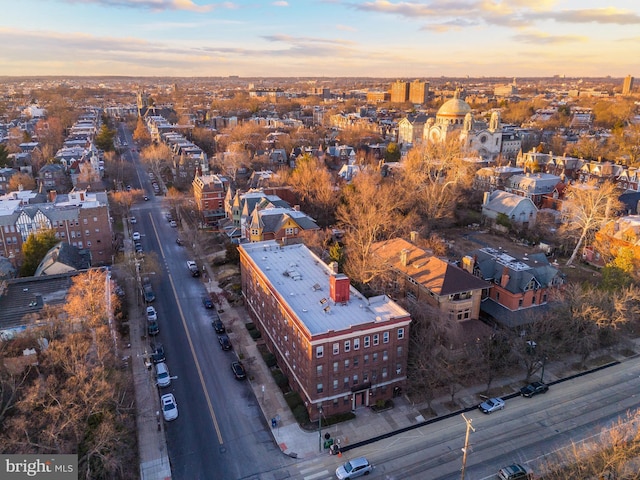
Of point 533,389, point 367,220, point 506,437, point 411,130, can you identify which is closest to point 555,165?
point 411,130

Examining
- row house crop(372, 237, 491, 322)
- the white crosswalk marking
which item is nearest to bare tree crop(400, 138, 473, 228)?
row house crop(372, 237, 491, 322)

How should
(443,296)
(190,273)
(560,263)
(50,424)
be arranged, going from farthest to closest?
(560,263), (190,273), (443,296), (50,424)

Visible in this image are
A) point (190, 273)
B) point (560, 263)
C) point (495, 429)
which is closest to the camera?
point (495, 429)

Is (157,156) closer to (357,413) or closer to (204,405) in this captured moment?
(204,405)

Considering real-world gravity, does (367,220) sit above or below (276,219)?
above

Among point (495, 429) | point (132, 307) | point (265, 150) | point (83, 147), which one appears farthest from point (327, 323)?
point (83, 147)

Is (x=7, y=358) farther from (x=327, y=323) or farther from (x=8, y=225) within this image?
(x=8, y=225)

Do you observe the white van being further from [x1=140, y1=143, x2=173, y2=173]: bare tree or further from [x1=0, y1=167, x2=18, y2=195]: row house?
[x1=140, y1=143, x2=173, y2=173]: bare tree
